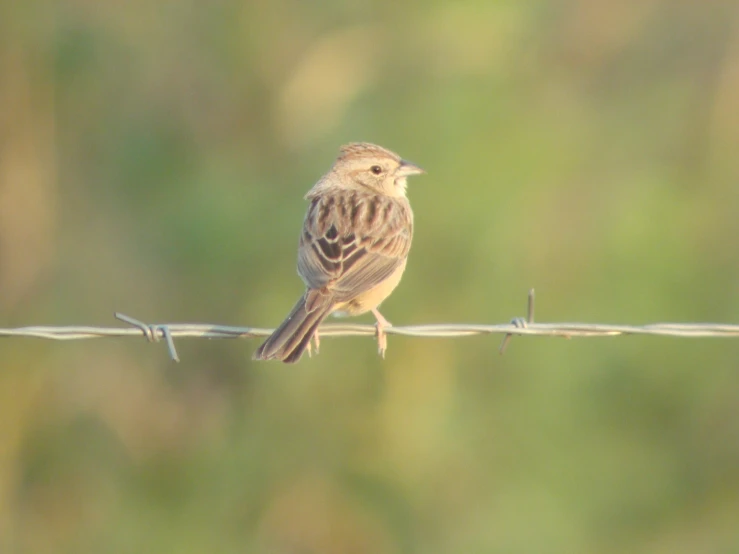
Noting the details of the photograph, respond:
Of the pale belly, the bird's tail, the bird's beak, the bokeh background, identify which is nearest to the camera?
the bird's tail

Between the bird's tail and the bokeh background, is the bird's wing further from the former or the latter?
the bokeh background

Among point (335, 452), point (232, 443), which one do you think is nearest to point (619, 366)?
point (335, 452)

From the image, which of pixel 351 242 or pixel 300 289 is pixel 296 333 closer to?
pixel 351 242

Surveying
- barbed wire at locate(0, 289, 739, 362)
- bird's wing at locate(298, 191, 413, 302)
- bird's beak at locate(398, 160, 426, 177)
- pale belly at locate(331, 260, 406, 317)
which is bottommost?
barbed wire at locate(0, 289, 739, 362)

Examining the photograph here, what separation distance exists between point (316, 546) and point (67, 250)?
299 cm

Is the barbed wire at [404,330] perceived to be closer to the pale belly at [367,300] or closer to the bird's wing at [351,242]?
the bird's wing at [351,242]

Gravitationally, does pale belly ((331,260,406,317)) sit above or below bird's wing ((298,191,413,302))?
below

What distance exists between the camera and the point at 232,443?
27.9 ft

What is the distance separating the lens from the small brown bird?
6.06 metres

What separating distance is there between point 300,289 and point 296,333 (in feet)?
8.54

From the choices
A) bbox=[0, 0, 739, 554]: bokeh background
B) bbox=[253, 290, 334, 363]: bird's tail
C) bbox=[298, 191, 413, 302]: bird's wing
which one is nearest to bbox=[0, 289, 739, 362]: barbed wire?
bbox=[253, 290, 334, 363]: bird's tail

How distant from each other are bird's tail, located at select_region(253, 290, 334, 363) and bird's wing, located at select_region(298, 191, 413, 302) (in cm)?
17

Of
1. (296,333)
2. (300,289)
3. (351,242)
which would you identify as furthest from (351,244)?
(300,289)

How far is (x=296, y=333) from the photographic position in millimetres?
5930
